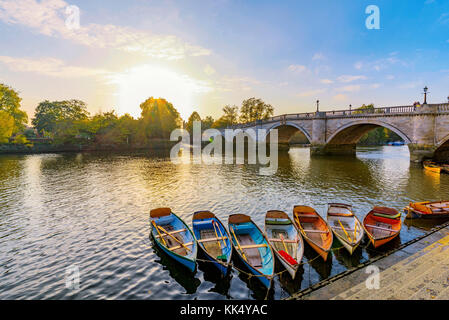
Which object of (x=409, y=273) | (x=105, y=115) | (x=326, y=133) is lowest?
(x=409, y=273)

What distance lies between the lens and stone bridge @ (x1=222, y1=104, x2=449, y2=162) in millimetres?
35375

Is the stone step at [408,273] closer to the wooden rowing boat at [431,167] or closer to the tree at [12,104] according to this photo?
the wooden rowing boat at [431,167]

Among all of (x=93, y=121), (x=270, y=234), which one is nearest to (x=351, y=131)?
(x=270, y=234)

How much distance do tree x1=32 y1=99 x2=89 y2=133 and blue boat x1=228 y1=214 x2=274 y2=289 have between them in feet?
331

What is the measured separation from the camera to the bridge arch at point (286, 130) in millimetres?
56906

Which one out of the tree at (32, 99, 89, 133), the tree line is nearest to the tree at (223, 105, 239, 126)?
the tree line

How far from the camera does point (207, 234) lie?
1251cm

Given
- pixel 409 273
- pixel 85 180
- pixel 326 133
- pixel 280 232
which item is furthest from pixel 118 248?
pixel 326 133

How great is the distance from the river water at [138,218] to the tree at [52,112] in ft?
236

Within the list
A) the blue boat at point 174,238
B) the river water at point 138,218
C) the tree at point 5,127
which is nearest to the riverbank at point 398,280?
the river water at point 138,218

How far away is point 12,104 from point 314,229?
89942 mm

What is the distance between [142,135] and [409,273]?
8770 centimetres

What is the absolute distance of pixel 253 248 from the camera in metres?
10.9
